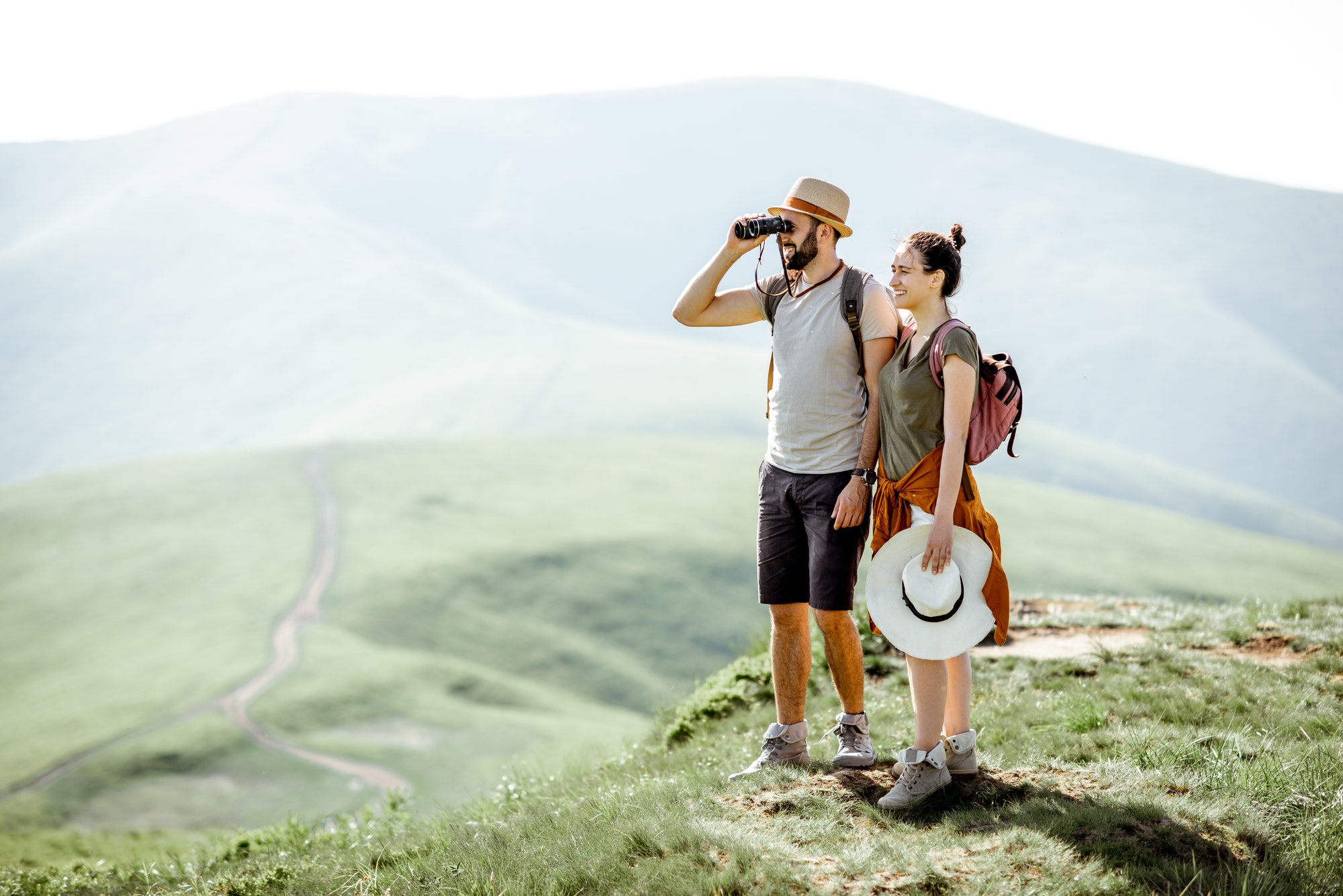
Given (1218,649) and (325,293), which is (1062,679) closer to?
(1218,649)

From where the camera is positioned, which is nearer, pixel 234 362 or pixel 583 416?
pixel 583 416

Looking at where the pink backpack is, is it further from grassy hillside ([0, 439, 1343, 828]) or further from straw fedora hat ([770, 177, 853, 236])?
grassy hillside ([0, 439, 1343, 828])

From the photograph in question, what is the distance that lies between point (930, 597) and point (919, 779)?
862 millimetres

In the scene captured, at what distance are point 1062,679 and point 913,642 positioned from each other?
11.4ft

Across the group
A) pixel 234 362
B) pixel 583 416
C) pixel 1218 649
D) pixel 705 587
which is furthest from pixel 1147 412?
pixel 1218 649

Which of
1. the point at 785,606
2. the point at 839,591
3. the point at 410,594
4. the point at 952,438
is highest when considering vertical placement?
the point at 952,438

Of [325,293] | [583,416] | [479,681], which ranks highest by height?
[325,293]

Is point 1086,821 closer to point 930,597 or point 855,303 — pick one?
point 930,597

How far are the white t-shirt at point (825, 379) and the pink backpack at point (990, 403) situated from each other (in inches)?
17.6

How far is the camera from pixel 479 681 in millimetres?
36969

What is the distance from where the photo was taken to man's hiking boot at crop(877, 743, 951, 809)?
14.0ft

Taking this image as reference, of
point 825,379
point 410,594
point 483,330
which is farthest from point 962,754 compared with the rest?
point 483,330

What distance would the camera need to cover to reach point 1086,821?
395 cm

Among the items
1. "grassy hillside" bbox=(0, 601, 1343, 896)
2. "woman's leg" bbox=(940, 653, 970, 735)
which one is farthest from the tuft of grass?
"woman's leg" bbox=(940, 653, 970, 735)
